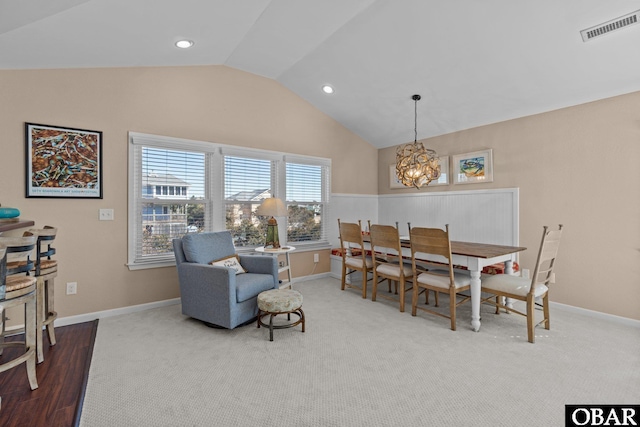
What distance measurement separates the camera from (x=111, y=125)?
11.3 ft

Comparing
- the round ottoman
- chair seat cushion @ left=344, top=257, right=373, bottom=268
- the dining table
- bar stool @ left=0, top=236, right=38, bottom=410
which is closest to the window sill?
bar stool @ left=0, top=236, right=38, bottom=410

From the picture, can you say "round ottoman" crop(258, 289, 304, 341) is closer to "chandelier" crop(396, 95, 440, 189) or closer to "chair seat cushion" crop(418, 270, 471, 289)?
"chair seat cushion" crop(418, 270, 471, 289)

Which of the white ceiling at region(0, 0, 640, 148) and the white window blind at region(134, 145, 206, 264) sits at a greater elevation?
the white ceiling at region(0, 0, 640, 148)

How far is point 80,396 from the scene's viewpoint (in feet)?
6.54

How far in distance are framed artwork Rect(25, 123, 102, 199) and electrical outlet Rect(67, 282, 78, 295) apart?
904 mm

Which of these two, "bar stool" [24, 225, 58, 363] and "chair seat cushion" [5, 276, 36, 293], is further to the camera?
"bar stool" [24, 225, 58, 363]

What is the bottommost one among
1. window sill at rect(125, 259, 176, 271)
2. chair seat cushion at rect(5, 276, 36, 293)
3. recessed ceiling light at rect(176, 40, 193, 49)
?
window sill at rect(125, 259, 176, 271)

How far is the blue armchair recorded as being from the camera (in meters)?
2.92

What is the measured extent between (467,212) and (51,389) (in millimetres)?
4798

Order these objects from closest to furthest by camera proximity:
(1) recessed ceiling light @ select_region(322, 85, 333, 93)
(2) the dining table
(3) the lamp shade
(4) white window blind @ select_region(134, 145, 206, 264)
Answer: (2) the dining table
(4) white window blind @ select_region(134, 145, 206, 264)
(3) the lamp shade
(1) recessed ceiling light @ select_region(322, 85, 333, 93)

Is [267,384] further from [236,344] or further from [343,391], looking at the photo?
[236,344]

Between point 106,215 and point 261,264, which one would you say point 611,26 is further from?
point 106,215

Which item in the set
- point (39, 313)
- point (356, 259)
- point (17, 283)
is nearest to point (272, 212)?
point (356, 259)

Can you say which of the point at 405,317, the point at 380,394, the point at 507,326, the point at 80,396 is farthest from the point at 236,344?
the point at 507,326
